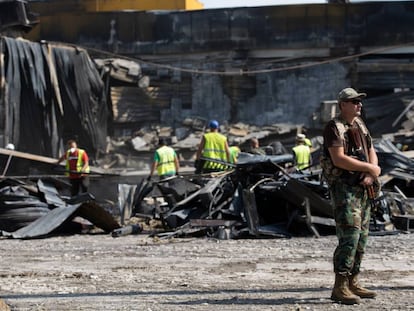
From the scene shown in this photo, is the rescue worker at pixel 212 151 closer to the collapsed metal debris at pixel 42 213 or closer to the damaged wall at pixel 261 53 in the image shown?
the collapsed metal debris at pixel 42 213

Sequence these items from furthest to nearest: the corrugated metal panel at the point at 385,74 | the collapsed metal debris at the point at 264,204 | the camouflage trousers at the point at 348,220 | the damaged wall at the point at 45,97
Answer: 1. the corrugated metal panel at the point at 385,74
2. the damaged wall at the point at 45,97
3. the collapsed metal debris at the point at 264,204
4. the camouflage trousers at the point at 348,220

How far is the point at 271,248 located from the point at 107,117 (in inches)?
597

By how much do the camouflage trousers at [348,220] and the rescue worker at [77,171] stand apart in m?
9.10

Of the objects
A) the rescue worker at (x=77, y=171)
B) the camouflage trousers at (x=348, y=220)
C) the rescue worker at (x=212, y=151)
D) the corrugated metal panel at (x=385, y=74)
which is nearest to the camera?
the camouflage trousers at (x=348, y=220)

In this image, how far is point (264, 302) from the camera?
6.03 m

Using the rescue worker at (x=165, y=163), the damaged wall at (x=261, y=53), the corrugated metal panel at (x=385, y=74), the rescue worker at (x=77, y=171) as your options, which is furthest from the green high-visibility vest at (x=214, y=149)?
the corrugated metal panel at (x=385, y=74)

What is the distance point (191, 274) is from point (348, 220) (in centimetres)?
206

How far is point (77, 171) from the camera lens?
1478cm

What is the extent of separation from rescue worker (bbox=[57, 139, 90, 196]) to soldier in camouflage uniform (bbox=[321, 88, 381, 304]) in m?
9.01

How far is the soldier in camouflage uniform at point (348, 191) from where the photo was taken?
5977mm

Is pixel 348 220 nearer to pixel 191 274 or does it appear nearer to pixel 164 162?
pixel 191 274

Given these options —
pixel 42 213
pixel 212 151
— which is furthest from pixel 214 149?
pixel 42 213

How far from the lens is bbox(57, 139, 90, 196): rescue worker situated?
14.7m

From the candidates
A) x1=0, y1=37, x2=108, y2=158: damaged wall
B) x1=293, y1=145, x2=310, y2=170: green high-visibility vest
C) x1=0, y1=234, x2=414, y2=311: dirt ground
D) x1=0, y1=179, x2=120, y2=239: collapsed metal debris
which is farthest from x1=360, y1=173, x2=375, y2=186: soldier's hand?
x1=0, y1=37, x2=108, y2=158: damaged wall
